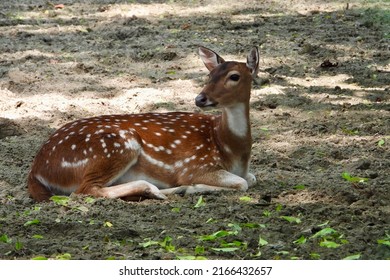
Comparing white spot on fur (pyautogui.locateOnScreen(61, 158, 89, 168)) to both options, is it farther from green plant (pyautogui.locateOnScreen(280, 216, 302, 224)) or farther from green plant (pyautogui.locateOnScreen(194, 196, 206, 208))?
green plant (pyautogui.locateOnScreen(280, 216, 302, 224))

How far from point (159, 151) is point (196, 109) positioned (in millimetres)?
2578

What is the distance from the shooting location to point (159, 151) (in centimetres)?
857

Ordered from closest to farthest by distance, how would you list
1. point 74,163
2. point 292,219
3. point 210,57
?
point 292,219 → point 74,163 → point 210,57

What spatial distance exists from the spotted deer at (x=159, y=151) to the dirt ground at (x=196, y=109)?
0.81 feet

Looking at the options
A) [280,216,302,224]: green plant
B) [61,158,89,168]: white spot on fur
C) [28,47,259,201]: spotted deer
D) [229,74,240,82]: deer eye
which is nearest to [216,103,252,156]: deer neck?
[28,47,259,201]: spotted deer

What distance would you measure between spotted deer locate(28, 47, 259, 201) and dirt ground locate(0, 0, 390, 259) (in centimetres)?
25

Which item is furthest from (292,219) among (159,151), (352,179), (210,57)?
(210,57)

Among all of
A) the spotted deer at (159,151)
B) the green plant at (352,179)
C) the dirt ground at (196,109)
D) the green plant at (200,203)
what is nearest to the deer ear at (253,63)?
the spotted deer at (159,151)

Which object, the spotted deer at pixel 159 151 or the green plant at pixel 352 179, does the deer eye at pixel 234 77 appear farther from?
the green plant at pixel 352 179

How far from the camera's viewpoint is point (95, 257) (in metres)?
6.60

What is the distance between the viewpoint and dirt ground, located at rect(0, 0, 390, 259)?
6992 mm

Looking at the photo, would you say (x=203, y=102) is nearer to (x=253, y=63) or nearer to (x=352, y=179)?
(x=253, y=63)

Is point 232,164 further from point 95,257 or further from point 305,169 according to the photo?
point 95,257

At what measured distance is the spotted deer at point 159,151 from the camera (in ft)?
27.1
